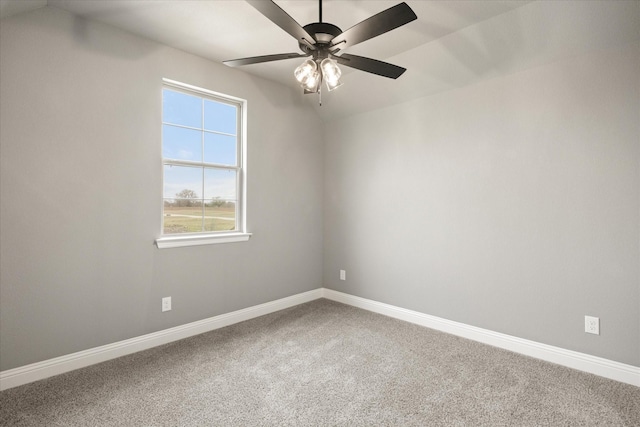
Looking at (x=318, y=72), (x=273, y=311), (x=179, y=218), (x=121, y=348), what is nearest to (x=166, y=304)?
(x=121, y=348)

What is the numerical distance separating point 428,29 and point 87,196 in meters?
2.94

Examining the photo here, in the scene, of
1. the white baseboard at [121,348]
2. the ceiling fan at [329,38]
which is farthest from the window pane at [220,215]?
the ceiling fan at [329,38]

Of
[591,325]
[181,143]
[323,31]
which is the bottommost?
[591,325]

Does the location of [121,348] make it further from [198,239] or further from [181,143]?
[181,143]

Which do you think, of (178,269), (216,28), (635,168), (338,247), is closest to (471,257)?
(635,168)

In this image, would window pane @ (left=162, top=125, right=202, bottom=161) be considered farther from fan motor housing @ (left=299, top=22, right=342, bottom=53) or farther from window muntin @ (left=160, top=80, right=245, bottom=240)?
fan motor housing @ (left=299, top=22, right=342, bottom=53)

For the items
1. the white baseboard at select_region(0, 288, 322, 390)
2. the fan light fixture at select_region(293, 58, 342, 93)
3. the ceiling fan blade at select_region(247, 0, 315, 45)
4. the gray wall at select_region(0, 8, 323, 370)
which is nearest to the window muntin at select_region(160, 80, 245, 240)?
the gray wall at select_region(0, 8, 323, 370)

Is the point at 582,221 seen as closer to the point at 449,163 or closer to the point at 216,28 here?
the point at 449,163

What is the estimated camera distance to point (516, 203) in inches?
111

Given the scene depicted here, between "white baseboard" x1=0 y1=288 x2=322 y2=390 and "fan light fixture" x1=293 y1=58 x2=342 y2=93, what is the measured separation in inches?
95.3

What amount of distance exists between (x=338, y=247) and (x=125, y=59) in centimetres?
292

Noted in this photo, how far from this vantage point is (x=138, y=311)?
2.82 metres

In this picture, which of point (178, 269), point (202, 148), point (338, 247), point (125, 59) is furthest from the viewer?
point (338, 247)

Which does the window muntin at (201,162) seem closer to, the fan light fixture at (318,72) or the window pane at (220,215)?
the window pane at (220,215)
